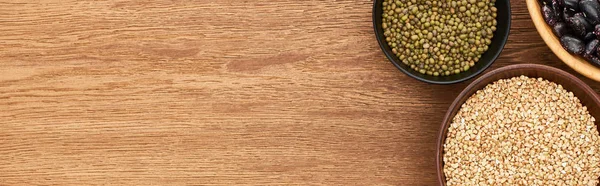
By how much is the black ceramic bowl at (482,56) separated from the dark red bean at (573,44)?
0.16 metres

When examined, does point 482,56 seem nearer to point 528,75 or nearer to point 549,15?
point 528,75

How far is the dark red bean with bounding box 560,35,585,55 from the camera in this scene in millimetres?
1627

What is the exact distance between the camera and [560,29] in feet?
5.39

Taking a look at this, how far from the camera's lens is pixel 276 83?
1956 millimetres

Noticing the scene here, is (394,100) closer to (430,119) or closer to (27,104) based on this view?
(430,119)

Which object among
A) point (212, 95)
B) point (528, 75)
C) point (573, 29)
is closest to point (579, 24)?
A: point (573, 29)

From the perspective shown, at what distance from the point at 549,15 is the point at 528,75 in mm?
214

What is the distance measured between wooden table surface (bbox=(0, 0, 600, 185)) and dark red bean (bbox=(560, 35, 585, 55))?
24 centimetres

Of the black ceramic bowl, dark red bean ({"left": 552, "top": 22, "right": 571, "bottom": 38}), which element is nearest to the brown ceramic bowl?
the black ceramic bowl

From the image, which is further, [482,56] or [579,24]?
[482,56]

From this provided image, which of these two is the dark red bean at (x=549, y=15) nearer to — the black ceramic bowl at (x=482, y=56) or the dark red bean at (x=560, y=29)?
the dark red bean at (x=560, y=29)

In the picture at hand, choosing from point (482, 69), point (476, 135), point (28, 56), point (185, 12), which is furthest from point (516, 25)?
point (28, 56)

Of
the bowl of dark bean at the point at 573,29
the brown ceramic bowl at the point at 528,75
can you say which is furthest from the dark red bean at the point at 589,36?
the brown ceramic bowl at the point at 528,75

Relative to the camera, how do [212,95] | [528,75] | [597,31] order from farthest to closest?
[212,95], [528,75], [597,31]
